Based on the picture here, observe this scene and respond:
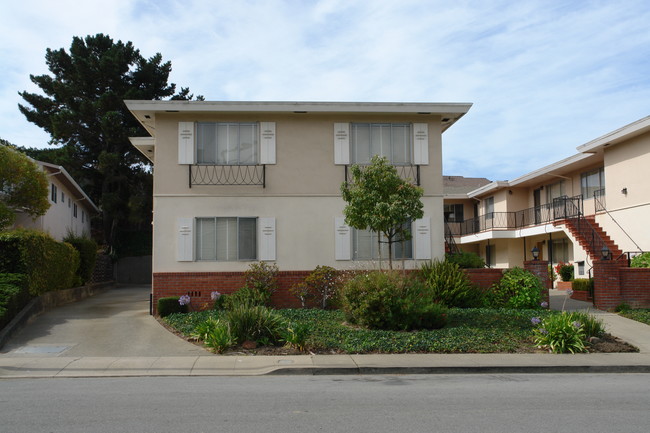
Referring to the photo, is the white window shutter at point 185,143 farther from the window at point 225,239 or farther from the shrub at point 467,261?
the shrub at point 467,261

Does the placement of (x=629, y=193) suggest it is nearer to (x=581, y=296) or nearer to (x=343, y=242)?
(x=581, y=296)

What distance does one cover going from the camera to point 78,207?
34.6 m

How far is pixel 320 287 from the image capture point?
58.1ft

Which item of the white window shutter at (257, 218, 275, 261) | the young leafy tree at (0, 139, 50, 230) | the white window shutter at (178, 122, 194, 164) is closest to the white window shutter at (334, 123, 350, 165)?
the white window shutter at (257, 218, 275, 261)

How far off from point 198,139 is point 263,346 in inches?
307

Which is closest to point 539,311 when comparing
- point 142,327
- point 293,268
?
point 293,268

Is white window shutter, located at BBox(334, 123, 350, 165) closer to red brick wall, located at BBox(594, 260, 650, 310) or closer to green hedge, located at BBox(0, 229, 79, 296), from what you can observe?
red brick wall, located at BBox(594, 260, 650, 310)

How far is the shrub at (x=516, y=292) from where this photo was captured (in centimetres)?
1734

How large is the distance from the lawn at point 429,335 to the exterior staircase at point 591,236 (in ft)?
27.7

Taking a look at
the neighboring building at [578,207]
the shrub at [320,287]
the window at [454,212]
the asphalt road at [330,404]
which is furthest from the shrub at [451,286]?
the window at [454,212]

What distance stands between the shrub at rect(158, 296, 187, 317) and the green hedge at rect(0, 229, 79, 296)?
11.6ft

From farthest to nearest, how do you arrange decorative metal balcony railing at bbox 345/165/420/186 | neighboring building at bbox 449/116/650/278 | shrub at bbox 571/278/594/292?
neighboring building at bbox 449/116/650/278 → shrub at bbox 571/278/594/292 → decorative metal balcony railing at bbox 345/165/420/186

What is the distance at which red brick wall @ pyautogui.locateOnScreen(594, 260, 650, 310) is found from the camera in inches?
709

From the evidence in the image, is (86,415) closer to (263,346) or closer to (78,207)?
(263,346)
